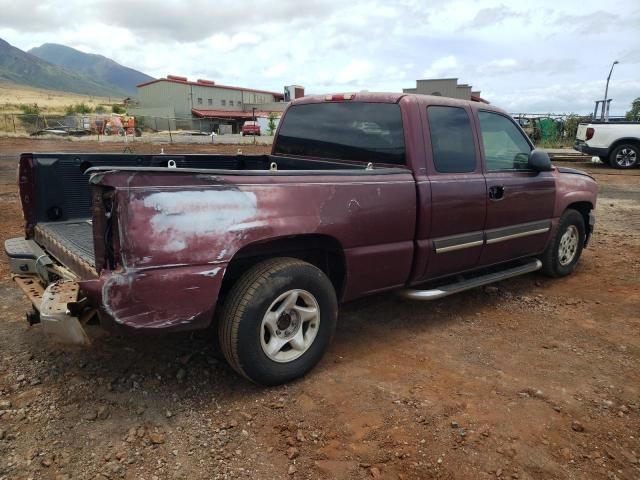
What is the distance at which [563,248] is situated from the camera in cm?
546

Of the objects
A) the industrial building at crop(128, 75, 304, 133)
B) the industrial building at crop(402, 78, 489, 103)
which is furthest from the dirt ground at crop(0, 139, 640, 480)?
the industrial building at crop(128, 75, 304, 133)

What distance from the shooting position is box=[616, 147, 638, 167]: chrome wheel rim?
52.5ft

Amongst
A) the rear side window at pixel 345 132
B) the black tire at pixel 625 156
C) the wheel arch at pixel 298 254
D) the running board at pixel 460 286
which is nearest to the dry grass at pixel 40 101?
the black tire at pixel 625 156

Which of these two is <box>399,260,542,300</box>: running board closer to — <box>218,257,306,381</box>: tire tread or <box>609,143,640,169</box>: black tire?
<box>218,257,306,381</box>: tire tread

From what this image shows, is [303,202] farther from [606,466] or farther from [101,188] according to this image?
[606,466]

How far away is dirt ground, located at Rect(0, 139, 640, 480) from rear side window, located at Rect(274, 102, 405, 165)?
140cm

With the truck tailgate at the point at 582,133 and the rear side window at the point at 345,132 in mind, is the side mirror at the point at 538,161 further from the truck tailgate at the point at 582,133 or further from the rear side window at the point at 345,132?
the truck tailgate at the point at 582,133

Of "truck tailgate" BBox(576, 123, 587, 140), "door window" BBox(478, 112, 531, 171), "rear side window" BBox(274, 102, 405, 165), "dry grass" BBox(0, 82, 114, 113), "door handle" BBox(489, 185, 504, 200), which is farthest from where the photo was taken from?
"dry grass" BBox(0, 82, 114, 113)

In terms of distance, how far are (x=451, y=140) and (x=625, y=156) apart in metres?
15.0

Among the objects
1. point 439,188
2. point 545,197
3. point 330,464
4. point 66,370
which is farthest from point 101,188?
point 545,197

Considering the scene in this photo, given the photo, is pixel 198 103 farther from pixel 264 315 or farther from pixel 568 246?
pixel 264 315

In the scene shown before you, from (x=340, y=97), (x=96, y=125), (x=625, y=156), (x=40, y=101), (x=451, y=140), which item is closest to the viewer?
(x=451, y=140)

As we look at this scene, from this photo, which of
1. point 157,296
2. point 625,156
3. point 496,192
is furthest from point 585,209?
point 625,156

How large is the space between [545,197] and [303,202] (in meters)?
2.88
